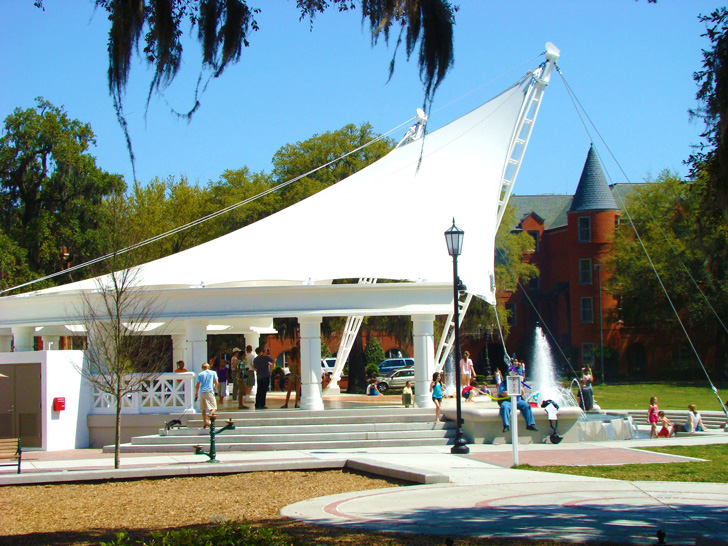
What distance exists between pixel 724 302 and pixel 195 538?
49188 mm

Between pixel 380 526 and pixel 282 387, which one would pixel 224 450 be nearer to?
pixel 380 526

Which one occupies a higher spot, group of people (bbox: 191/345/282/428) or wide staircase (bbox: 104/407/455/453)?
group of people (bbox: 191/345/282/428)

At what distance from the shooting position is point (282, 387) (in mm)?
34250

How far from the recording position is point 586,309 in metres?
60.3

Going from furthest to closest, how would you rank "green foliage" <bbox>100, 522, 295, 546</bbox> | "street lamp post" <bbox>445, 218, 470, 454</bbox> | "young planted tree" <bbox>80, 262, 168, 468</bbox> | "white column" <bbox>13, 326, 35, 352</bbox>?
"white column" <bbox>13, 326, 35, 352</bbox>, "young planted tree" <bbox>80, 262, 168, 468</bbox>, "street lamp post" <bbox>445, 218, 470, 454</bbox>, "green foliage" <bbox>100, 522, 295, 546</bbox>

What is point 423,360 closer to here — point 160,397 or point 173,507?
point 160,397

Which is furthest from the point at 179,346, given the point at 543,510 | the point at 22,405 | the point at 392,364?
the point at 392,364

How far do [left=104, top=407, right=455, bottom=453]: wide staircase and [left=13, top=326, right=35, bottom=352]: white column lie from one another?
21.3 ft

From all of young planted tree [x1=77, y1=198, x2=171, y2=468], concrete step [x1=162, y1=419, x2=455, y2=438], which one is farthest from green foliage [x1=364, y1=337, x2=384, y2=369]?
concrete step [x1=162, y1=419, x2=455, y2=438]

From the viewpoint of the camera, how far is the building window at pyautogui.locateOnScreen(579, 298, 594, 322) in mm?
60062

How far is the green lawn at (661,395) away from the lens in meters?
35.8

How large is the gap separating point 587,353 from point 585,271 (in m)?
6.00

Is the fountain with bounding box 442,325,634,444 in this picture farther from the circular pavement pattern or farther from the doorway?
the doorway

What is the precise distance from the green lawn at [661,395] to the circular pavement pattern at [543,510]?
2366cm
